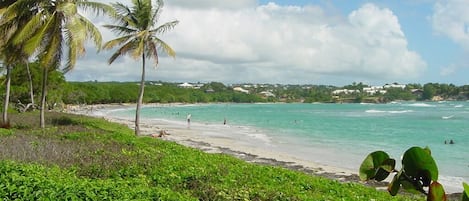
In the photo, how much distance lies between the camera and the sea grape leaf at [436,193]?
1.51 metres

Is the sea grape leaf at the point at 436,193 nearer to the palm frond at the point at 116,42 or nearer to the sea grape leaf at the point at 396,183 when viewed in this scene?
the sea grape leaf at the point at 396,183

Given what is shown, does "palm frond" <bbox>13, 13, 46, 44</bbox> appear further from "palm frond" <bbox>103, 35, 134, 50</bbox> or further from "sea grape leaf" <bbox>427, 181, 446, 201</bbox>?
"sea grape leaf" <bbox>427, 181, 446, 201</bbox>

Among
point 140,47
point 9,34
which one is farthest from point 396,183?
point 9,34

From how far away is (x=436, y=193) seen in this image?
60.6 inches

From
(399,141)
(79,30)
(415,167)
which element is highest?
(79,30)

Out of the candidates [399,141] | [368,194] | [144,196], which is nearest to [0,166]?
[144,196]

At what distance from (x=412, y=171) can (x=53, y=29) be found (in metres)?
20.1

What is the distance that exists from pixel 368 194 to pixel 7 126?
1678cm

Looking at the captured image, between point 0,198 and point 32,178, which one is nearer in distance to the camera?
point 0,198

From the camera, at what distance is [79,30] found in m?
19.4

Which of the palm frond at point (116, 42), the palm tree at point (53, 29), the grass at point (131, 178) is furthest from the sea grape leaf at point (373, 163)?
the palm frond at point (116, 42)

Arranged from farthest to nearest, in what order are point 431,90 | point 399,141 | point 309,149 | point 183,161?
point 431,90
point 399,141
point 309,149
point 183,161

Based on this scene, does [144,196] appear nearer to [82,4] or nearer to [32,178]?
[32,178]

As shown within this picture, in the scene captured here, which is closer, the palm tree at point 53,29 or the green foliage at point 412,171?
the green foliage at point 412,171
